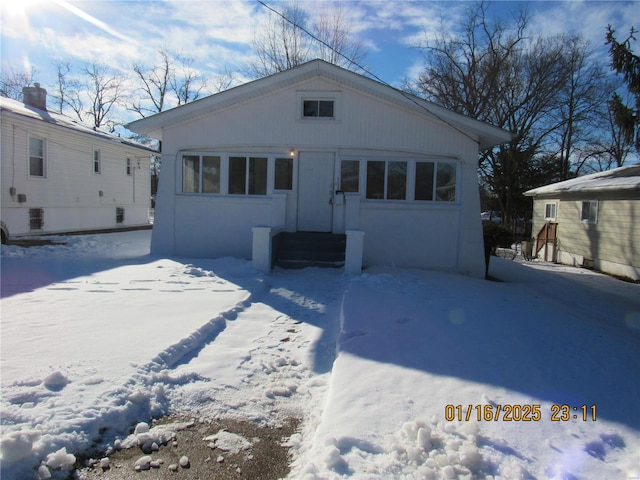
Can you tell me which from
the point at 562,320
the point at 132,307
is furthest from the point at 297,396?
the point at 562,320

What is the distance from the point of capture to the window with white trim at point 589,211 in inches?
571

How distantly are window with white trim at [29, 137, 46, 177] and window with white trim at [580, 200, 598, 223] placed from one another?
782 inches

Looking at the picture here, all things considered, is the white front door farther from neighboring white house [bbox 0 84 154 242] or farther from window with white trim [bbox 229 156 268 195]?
neighboring white house [bbox 0 84 154 242]

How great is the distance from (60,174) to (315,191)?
10.8 meters

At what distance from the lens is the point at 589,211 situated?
591 inches

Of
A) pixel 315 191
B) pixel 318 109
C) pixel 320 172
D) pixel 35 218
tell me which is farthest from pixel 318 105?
pixel 35 218

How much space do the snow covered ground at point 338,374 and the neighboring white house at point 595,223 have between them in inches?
285

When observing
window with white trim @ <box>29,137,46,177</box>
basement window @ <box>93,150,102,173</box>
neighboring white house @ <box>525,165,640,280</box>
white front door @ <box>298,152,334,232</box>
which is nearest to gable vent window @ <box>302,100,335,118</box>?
white front door @ <box>298,152,334,232</box>

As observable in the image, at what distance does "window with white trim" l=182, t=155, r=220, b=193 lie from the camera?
1003cm

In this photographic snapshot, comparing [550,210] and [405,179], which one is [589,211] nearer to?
[550,210]

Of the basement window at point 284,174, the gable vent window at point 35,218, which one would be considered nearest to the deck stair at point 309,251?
the basement window at point 284,174

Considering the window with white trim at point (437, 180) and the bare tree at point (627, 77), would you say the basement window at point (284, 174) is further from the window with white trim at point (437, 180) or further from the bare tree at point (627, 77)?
the bare tree at point (627, 77)

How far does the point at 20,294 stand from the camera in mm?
5699

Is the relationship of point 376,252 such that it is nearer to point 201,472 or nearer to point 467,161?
point 467,161
